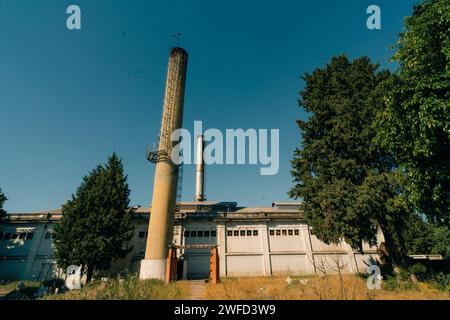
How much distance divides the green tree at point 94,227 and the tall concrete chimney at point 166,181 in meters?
3.73

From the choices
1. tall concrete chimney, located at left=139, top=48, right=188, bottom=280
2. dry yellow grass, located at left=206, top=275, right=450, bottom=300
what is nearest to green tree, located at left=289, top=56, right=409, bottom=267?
dry yellow grass, located at left=206, top=275, right=450, bottom=300

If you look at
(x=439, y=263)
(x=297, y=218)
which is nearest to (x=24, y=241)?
(x=297, y=218)

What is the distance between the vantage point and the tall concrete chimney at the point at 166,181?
20531 mm

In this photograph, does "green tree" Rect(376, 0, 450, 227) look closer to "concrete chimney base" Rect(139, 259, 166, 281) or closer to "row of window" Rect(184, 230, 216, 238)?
"concrete chimney base" Rect(139, 259, 166, 281)

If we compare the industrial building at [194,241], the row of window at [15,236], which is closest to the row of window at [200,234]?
the industrial building at [194,241]

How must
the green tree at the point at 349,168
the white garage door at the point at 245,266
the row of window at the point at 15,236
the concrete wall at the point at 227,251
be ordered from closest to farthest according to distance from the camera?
the green tree at the point at 349,168 → the concrete wall at the point at 227,251 → the white garage door at the point at 245,266 → the row of window at the point at 15,236

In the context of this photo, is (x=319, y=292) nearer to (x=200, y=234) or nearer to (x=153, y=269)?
(x=153, y=269)

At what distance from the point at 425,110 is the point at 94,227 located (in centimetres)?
2566

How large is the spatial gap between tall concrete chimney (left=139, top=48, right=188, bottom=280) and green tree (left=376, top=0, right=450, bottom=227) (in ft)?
59.4

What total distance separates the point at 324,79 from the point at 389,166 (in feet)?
31.6

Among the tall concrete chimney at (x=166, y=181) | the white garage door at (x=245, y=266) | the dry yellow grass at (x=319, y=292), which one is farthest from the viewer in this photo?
the white garage door at (x=245, y=266)

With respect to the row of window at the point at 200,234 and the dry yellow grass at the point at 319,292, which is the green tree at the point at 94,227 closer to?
the row of window at the point at 200,234

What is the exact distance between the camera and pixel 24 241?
2627 centimetres

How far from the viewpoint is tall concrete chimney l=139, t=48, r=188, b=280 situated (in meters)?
20.5
